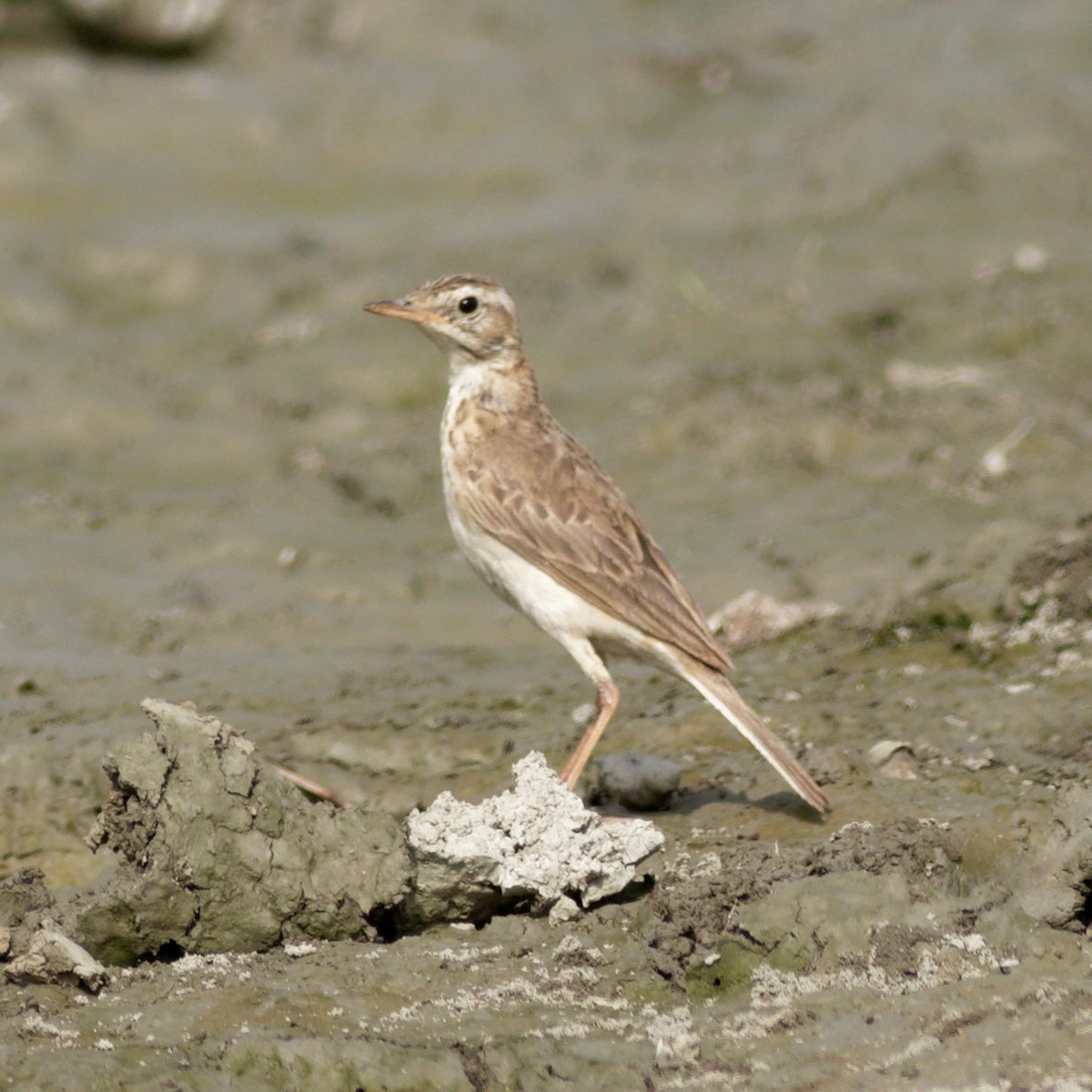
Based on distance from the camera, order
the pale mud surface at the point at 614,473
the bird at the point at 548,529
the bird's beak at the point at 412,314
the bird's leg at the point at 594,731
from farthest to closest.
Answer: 1. the bird's beak at the point at 412,314
2. the bird at the point at 548,529
3. the bird's leg at the point at 594,731
4. the pale mud surface at the point at 614,473

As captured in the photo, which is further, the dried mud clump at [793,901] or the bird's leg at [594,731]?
the bird's leg at [594,731]

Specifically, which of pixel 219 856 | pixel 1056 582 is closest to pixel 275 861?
pixel 219 856

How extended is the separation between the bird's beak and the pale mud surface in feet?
A: 4.90

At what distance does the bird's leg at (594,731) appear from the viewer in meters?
6.38

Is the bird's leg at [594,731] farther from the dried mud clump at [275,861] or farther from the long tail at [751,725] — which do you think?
the dried mud clump at [275,861]

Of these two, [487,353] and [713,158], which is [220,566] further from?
[713,158]

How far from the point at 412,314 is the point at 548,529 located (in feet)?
3.77

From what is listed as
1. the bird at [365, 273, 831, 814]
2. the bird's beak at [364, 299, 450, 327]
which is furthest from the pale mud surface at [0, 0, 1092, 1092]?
the bird's beak at [364, 299, 450, 327]

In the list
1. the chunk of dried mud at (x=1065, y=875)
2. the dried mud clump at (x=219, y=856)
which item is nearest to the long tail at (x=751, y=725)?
the chunk of dried mud at (x=1065, y=875)

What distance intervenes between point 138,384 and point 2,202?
8.62 ft

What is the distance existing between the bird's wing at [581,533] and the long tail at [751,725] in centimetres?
6

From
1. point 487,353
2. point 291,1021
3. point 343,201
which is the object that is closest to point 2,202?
point 343,201

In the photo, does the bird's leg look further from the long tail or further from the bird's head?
the bird's head

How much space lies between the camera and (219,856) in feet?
16.5
